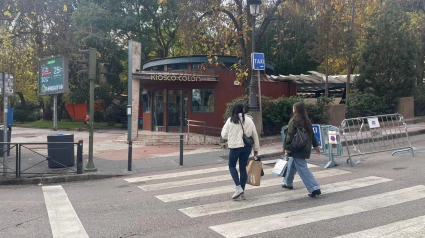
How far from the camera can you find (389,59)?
19203 millimetres

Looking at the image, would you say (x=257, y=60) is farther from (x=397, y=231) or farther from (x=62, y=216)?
(x=397, y=231)

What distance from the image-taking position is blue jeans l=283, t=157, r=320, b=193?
24.7ft

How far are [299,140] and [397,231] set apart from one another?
98.0 inches

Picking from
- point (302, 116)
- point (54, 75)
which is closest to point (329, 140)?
point (302, 116)

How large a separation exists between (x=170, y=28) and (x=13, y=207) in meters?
29.8

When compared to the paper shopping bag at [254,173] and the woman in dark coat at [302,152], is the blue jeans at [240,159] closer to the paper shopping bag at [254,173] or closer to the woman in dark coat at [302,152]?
the paper shopping bag at [254,173]

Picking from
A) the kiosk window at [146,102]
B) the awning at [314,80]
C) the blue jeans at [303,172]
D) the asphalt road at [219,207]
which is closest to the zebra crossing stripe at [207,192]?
the asphalt road at [219,207]

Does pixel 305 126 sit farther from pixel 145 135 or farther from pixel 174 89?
pixel 174 89

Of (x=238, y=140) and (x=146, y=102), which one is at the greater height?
(x=146, y=102)

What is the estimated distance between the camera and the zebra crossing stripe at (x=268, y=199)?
22.9 feet

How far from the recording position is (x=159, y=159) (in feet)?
44.9

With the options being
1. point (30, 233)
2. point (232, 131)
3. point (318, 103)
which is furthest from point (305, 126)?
point (318, 103)

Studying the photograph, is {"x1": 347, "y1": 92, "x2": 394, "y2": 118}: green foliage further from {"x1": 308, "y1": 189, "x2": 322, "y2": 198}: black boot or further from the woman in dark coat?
{"x1": 308, "y1": 189, "x2": 322, "y2": 198}: black boot

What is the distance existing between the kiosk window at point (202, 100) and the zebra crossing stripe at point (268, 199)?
41.6 ft
